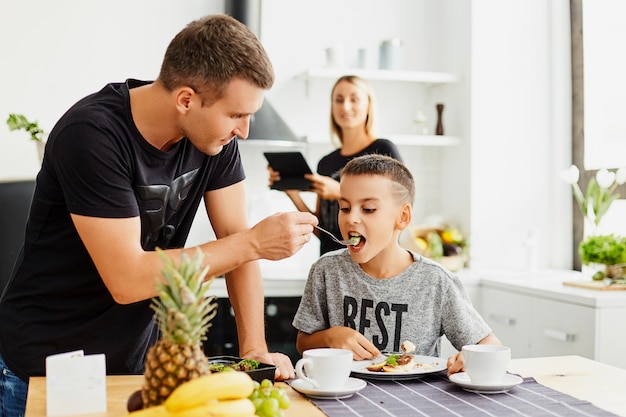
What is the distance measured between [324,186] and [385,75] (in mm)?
1159

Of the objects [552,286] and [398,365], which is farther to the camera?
[552,286]

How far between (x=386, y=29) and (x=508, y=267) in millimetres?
1542

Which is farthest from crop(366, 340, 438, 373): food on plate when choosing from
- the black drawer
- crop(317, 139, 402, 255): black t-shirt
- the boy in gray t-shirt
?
the black drawer

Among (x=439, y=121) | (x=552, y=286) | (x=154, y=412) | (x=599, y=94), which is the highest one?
(x=599, y=94)

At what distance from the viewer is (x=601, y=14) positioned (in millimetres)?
4234

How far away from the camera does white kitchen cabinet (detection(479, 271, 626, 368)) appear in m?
3.12

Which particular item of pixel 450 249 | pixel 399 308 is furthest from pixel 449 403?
pixel 450 249

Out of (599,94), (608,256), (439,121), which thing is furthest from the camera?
(439,121)

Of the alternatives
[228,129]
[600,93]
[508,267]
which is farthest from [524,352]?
[228,129]

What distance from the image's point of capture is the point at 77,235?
1698mm

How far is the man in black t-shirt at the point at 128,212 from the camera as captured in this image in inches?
62.3

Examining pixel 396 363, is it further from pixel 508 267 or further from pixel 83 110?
pixel 508 267

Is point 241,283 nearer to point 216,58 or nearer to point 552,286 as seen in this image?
point 216,58

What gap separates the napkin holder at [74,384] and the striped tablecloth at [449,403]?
0.39 metres
